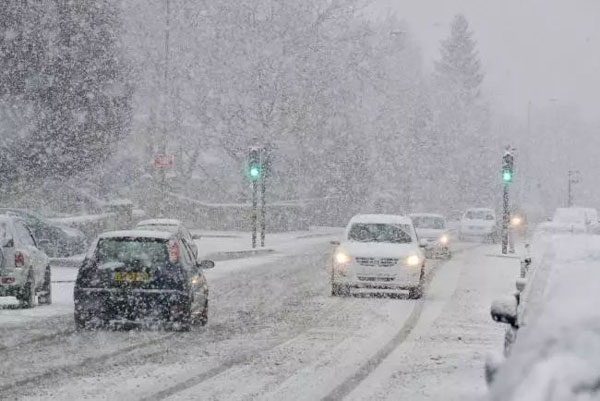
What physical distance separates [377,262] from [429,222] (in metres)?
19.1

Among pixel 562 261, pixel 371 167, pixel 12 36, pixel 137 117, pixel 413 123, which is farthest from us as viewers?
pixel 413 123

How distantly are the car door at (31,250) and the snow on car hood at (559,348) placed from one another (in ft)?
49.9

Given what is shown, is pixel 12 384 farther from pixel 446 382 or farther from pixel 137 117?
pixel 137 117

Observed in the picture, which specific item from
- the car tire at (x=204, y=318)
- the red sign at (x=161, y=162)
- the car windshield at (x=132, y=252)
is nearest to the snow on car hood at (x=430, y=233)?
the red sign at (x=161, y=162)

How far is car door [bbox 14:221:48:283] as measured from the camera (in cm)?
2153

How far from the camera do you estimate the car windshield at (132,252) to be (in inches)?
709

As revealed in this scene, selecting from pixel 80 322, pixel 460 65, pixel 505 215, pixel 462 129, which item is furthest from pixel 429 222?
pixel 460 65

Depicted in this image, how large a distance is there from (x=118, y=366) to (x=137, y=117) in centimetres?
5470

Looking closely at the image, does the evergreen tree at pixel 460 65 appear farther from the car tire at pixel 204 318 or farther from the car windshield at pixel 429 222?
the car tire at pixel 204 318

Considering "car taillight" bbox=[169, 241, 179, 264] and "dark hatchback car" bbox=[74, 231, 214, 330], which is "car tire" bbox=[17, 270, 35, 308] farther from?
"car taillight" bbox=[169, 241, 179, 264]

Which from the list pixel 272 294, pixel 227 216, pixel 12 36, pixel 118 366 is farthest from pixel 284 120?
pixel 118 366

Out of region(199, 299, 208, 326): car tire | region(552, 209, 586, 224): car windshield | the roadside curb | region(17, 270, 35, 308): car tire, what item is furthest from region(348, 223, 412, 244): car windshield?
region(552, 209, 586, 224): car windshield

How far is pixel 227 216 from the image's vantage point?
2400 inches

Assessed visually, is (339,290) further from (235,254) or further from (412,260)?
(235,254)
